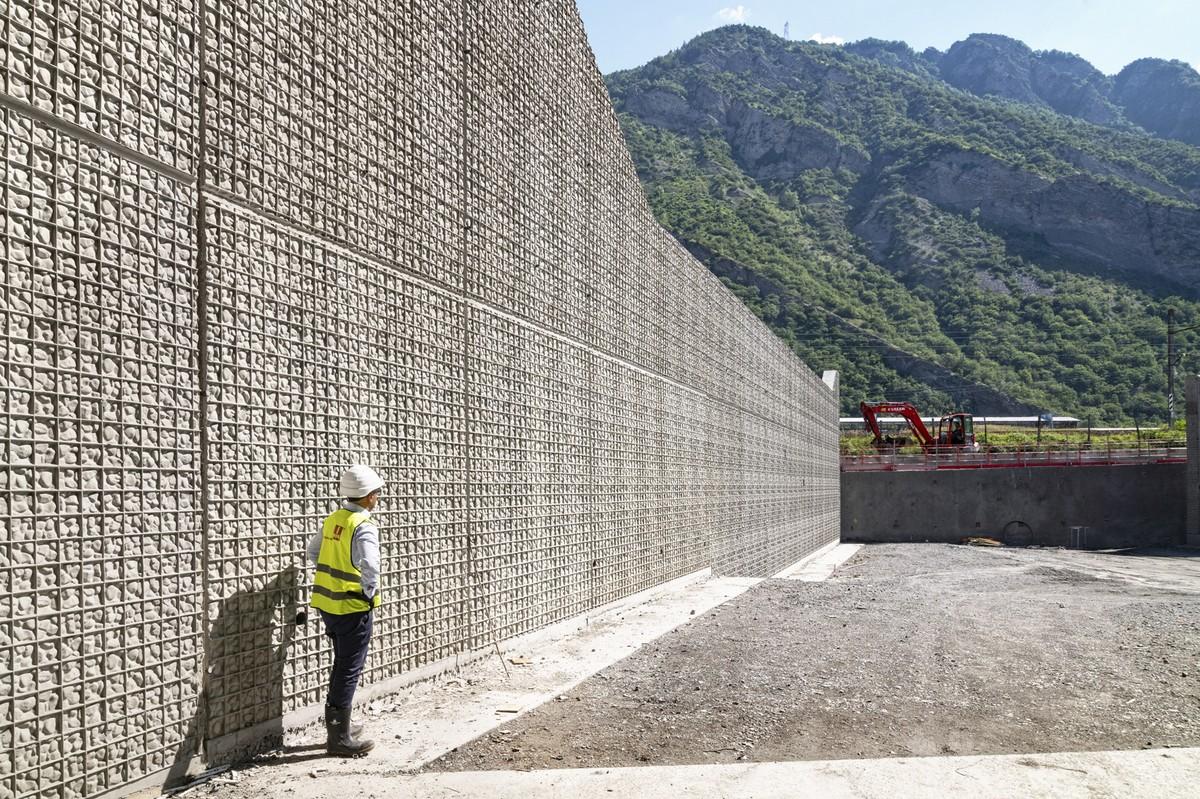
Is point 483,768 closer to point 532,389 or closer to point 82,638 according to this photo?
point 82,638

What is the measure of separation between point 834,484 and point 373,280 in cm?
3289

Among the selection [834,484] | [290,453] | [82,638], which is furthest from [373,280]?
[834,484]

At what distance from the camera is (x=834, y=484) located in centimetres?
3747

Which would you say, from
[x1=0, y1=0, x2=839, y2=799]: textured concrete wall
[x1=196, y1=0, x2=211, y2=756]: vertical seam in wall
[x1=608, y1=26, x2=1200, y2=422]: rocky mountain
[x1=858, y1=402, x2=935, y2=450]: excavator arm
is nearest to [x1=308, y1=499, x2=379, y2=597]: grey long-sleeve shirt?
[x1=0, y1=0, x2=839, y2=799]: textured concrete wall

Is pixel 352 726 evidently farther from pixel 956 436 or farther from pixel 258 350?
pixel 956 436

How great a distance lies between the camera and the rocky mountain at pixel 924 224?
8456 centimetres

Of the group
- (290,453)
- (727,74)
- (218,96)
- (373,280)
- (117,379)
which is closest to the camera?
(117,379)

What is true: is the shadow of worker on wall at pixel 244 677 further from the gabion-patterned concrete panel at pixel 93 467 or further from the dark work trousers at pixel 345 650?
the dark work trousers at pixel 345 650

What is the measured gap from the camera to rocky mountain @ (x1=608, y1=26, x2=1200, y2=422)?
277 ft

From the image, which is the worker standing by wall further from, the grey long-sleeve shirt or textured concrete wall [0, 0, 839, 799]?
textured concrete wall [0, 0, 839, 799]

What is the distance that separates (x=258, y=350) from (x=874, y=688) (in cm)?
520

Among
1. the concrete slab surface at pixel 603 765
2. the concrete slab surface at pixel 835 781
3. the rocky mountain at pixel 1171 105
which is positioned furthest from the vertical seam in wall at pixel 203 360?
the rocky mountain at pixel 1171 105

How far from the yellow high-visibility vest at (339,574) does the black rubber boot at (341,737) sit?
55cm

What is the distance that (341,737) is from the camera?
5.36m
